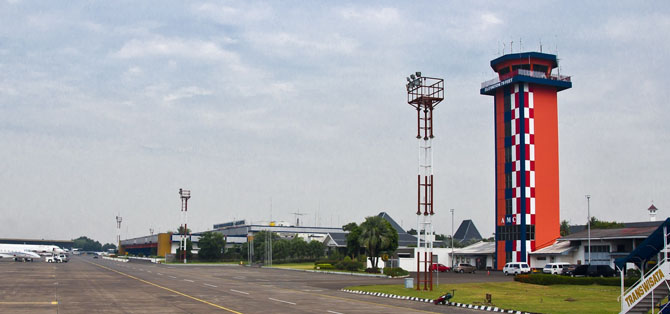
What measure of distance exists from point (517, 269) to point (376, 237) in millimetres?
18280

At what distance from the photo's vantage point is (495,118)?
303 feet

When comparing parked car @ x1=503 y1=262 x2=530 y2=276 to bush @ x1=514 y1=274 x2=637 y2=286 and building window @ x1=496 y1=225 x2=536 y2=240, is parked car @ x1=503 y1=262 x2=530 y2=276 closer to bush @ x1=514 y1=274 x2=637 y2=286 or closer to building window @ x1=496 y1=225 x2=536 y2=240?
building window @ x1=496 y1=225 x2=536 y2=240

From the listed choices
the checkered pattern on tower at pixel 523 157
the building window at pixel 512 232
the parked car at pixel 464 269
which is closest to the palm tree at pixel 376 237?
the parked car at pixel 464 269

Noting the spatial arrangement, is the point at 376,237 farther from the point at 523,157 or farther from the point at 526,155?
the point at 526,155

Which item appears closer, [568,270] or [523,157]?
[568,270]

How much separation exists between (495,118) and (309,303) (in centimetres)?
6543

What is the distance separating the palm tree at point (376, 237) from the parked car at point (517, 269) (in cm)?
1500

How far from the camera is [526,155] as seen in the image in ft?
282

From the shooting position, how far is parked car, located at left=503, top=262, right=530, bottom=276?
73.5 m

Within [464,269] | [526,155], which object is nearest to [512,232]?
[464,269]

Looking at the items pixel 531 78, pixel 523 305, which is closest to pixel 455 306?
pixel 523 305

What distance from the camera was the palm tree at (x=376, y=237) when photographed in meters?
79.8

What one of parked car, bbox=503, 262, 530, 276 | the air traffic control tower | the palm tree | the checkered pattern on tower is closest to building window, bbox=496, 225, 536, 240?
the air traffic control tower

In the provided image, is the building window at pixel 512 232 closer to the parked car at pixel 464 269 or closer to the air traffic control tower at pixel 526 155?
the air traffic control tower at pixel 526 155
